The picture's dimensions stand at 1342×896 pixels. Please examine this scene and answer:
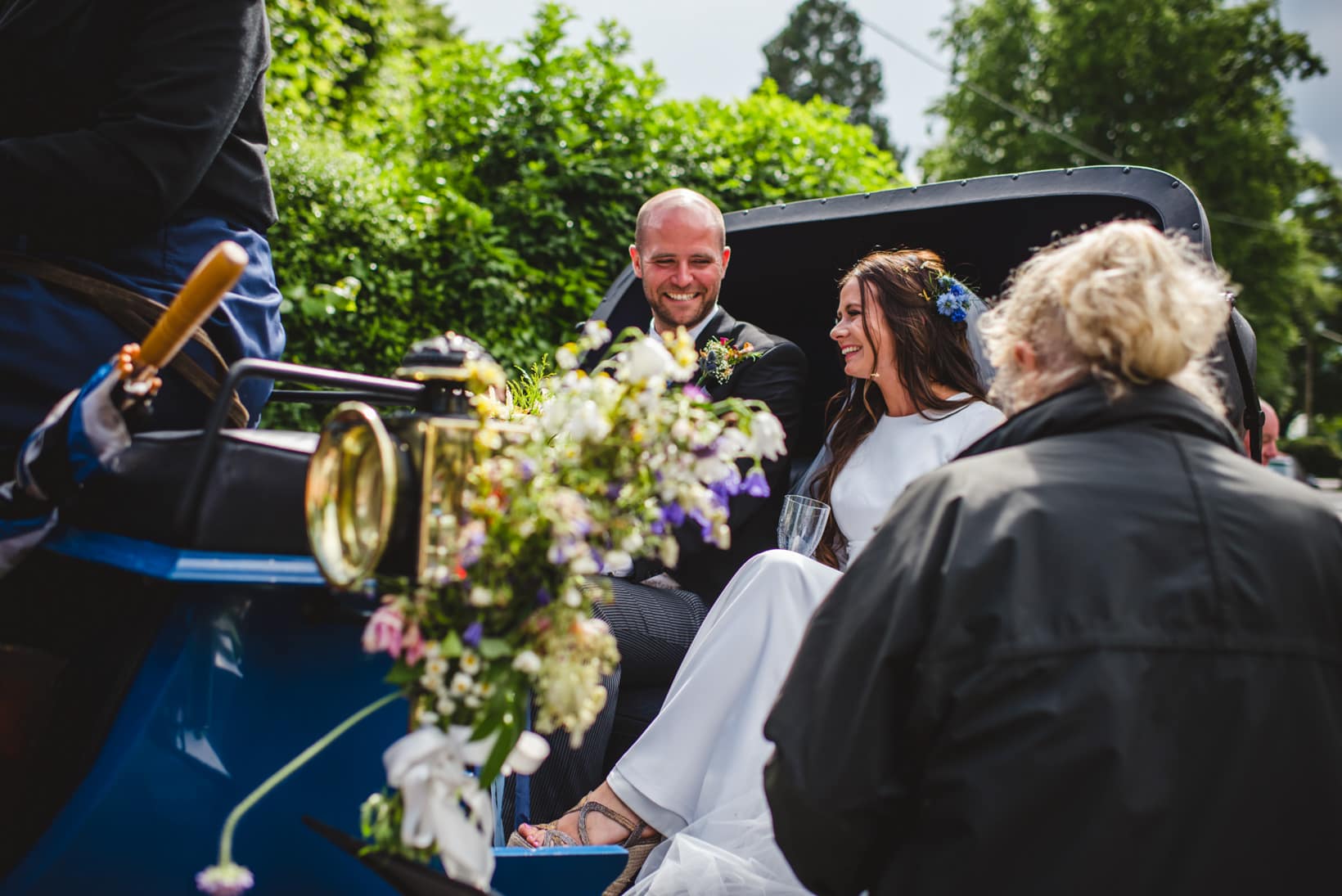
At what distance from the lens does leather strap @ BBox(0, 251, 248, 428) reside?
154 cm

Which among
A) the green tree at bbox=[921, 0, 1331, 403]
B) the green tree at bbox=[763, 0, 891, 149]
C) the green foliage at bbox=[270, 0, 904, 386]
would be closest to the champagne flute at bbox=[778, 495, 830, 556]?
the green foliage at bbox=[270, 0, 904, 386]

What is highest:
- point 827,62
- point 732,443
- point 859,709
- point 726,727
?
point 827,62

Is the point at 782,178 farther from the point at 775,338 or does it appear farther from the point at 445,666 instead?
the point at 445,666

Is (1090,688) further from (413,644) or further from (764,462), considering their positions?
(764,462)

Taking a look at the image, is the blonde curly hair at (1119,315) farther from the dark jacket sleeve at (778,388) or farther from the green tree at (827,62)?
the green tree at (827,62)

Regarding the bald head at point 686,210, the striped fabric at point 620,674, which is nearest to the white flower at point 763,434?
the striped fabric at point 620,674

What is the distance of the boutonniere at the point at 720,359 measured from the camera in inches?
112

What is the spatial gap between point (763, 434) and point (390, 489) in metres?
0.45

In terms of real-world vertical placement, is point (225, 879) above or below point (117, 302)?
below

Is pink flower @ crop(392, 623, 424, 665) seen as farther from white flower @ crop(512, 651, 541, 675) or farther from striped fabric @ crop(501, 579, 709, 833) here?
striped fabric @ crop(501, 579, 709, 833)

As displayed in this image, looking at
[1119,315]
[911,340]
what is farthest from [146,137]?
[911,340]

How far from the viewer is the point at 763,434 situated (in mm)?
1218

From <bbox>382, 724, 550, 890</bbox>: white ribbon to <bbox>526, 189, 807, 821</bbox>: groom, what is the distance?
1101mm

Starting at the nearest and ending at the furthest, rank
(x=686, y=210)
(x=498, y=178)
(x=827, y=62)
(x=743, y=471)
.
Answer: (x=743, y=471), (x=686, y=210), (x=498, y=178), (x=827, y=62)
